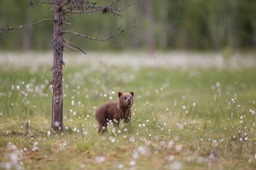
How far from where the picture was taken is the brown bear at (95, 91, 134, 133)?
11391mm

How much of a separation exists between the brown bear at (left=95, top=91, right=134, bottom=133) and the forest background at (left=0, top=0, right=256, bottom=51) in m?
45.4

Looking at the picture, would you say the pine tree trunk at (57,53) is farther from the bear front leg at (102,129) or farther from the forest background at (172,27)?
the forest background at (172,27)

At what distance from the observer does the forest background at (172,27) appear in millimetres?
57750

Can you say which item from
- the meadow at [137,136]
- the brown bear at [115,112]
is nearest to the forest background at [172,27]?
the meadow at [137,136]

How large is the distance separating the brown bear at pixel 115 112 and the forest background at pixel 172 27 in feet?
149

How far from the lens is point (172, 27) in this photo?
68688 millimetres

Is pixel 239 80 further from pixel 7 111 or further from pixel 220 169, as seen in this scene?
pixel 220 169

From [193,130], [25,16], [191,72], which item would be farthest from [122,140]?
[25,16]

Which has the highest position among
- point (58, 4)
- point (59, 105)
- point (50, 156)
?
point (58, 4)

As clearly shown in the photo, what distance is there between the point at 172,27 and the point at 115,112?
5825 centimetres

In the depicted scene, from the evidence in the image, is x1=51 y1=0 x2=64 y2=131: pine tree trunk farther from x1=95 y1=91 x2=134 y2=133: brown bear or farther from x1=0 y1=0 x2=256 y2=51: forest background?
x1=0 y1=0 x2=256 y2=51: forest background

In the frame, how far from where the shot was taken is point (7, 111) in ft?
42.6

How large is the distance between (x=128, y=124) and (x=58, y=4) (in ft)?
10.7

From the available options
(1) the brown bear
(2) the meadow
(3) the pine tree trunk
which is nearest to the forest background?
(2) the meadow
